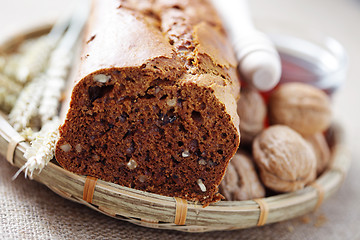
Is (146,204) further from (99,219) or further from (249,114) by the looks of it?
(249,114)

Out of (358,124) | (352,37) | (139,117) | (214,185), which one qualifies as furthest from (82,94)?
(352,37)

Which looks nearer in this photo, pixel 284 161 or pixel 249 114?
pixel 284 161

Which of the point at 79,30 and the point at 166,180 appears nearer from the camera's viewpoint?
the point at 166,180

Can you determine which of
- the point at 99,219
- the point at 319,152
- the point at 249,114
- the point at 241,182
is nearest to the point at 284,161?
the point at 241,182

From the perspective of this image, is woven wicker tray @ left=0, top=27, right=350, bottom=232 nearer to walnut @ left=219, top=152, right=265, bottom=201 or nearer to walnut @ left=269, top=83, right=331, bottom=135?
walnut @ left=219, top=152, right=265, bottom=201

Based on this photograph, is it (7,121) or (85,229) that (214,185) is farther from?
(7,121)

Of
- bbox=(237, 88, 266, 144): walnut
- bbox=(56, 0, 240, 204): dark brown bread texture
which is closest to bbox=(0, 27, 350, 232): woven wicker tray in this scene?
bbox=(56, 0, 240, 204): dark brown bread texture

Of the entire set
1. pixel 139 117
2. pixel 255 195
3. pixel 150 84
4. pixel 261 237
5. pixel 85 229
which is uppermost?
pixel 150 84
